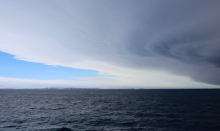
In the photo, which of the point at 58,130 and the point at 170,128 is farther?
the point at 170,128

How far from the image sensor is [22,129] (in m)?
28.1

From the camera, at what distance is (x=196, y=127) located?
1162 inches

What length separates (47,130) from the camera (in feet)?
89.0

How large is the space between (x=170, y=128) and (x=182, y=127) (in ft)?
9.82

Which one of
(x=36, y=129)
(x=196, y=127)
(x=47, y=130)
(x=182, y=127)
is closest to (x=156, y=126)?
(x=182, y=127)

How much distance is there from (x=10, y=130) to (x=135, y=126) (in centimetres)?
2540

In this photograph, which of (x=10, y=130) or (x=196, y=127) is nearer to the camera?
(x=10, y=130)

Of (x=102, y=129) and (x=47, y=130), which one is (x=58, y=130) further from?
(x=102, y=129)

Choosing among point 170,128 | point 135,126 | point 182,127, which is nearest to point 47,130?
point 135,126

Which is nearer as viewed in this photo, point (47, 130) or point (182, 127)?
point (47, 130)

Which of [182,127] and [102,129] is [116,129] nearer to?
[102,129]

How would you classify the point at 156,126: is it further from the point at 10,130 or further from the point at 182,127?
the point at 10,130

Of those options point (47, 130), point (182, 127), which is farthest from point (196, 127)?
point (47, 130)

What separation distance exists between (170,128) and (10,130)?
3236cm
